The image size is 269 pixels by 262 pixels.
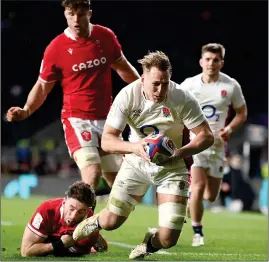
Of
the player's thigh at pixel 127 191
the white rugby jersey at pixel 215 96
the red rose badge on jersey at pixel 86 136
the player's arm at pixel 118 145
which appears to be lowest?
the player's thigh at pixel 127 191

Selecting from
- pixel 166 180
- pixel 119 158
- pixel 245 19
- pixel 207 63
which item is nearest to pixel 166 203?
pixel 166 180

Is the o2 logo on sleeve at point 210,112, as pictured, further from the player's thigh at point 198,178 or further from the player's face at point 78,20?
the player's face at point 78,20

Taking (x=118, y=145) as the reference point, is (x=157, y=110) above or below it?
above

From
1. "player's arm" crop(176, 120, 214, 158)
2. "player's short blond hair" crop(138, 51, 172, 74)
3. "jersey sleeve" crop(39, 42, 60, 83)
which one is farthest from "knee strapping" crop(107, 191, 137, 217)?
"jersey sleeve" crop(39, 42, 60, 83)

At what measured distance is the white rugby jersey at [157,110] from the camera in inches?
279

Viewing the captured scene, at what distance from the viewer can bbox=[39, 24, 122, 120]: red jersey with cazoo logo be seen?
869 centimetres

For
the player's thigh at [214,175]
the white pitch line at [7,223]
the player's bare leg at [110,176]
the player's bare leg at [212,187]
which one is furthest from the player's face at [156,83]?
the white pitch line at [7,223]

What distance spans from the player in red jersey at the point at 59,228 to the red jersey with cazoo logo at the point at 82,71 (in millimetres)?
1274

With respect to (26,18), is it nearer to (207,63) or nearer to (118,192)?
(207,63)

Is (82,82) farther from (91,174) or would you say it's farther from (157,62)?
(157,62)

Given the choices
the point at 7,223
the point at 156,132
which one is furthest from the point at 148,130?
the point at 7,223

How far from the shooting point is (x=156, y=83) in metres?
6.92

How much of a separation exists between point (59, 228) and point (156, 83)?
1.83m

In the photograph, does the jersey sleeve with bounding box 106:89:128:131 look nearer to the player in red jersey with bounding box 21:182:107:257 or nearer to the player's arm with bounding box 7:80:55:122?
the player in red jersey with bounding box 21:182:107:257
